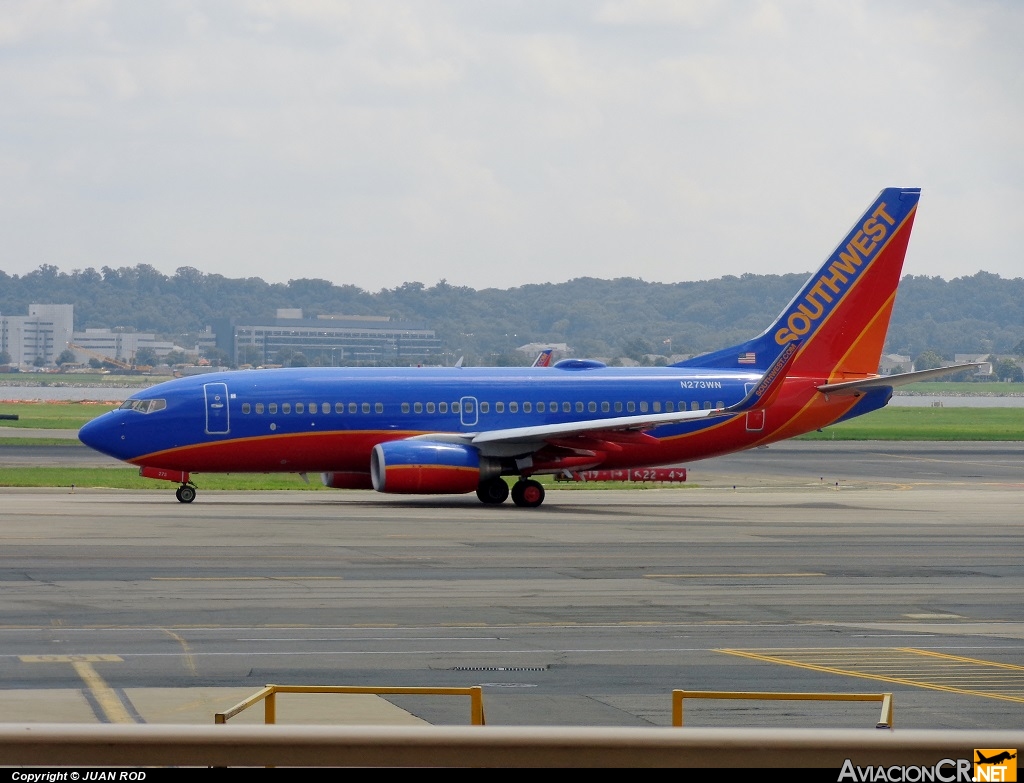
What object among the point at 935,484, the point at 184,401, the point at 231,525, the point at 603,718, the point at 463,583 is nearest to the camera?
the point at 603,718

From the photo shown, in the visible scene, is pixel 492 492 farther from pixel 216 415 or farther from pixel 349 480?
pixel 216 415

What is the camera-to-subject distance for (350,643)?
1897cm

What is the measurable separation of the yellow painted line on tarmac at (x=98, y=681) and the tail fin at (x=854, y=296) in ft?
104

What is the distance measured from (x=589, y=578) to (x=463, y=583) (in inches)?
96.3

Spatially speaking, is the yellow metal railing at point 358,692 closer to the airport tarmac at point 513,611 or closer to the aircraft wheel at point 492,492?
the airport tarmac at point 513,611

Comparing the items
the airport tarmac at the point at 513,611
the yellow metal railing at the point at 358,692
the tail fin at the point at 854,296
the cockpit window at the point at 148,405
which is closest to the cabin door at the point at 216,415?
the cockpit window at the point at 148,405

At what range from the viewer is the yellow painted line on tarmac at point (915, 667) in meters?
16.3

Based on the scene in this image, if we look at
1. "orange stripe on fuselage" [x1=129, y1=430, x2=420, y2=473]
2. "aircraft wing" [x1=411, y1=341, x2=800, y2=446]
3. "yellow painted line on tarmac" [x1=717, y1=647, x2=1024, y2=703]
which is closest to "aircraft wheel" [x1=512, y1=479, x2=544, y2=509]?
"aircraft wing" [x1=411, y1=341, x2=800, y2=446]

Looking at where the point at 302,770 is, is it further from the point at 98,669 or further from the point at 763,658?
the point at 763,658

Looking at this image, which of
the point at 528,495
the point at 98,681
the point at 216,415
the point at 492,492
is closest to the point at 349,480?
the point at 492,492

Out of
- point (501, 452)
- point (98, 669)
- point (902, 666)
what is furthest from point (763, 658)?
point (501, 452)

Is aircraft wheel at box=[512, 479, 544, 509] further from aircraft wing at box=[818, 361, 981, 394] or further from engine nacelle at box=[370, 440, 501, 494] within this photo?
aircraft wing at box=[818, 361, 981, 394]

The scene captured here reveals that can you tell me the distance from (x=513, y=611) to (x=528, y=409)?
22.3 metres

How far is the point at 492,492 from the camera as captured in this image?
4409cm
